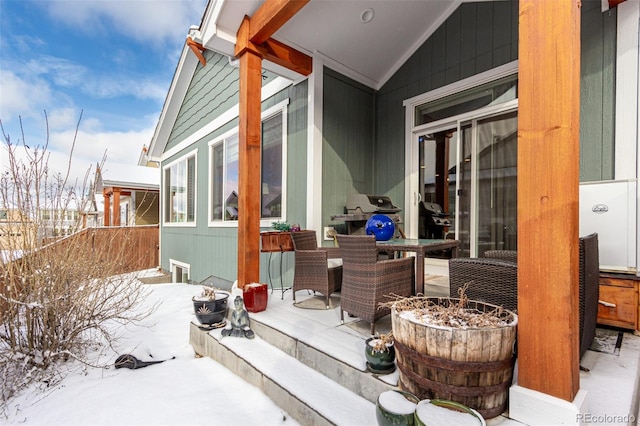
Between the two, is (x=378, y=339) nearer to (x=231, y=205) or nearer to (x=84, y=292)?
(x=84, y=292)

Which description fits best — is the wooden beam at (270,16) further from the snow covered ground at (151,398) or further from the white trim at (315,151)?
the snow covered ground at (151,398)

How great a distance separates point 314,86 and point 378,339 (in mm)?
3299

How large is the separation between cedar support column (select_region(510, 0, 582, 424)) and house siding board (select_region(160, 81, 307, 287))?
3.04 m

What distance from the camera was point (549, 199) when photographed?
129 centimetres

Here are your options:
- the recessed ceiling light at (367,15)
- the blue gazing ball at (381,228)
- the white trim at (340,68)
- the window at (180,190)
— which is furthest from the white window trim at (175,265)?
the recessed ceiling light at (367,15)

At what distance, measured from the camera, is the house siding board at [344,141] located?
13.7 feet

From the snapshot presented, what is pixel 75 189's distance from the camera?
9.12ft

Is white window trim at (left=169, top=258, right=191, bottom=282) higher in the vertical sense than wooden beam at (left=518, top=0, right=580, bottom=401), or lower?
lower

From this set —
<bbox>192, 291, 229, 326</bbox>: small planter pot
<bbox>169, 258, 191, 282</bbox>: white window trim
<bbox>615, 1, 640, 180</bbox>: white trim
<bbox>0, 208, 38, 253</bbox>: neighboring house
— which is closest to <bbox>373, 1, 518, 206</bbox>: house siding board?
<bbox>615, 1, 640, 180</bbox>: white trim

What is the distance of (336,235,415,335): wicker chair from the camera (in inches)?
87.7

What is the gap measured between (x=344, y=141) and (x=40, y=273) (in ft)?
12.0

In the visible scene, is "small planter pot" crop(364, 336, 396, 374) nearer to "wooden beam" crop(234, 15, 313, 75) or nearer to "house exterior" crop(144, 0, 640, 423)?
"house exterior" crop(144, 0, 640, 423)

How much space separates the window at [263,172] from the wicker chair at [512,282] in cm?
306

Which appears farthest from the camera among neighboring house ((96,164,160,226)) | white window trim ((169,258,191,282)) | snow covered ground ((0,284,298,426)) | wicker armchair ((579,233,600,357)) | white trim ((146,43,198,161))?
neighboring house ((96,164,160,226))
